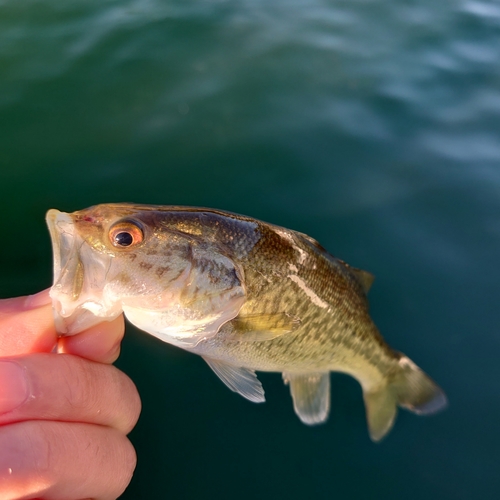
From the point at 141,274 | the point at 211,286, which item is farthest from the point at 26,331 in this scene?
the point at 211,286

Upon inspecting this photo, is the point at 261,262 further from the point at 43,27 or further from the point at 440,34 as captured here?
the point at 440,34

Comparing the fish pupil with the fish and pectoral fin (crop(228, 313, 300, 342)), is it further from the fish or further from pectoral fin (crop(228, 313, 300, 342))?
pectoral fin (crop(228, 313, 300, 342))

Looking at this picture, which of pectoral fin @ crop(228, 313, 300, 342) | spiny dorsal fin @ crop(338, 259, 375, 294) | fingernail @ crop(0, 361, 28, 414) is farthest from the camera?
spiny dorsal fin @ crop(338, 259, 375, 294)

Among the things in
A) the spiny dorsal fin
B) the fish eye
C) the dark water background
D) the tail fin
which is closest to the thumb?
the fish eye

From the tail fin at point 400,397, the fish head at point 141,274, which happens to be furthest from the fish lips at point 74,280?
the tail fin at point 400,397

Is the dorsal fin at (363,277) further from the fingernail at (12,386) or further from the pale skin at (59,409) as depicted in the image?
the fingernail at (12,386)

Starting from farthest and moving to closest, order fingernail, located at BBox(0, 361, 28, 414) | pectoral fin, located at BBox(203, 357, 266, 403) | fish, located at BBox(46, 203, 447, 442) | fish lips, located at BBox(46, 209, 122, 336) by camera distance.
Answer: pectoral fin, located at BBox(203, 357, 266, 403) → fish, located at BBox(46, 203, 447, 442) → fish lips, located at BBox(46, 209, 122, 336) → fingernail, located at BBox(0, 361, 28, 414)

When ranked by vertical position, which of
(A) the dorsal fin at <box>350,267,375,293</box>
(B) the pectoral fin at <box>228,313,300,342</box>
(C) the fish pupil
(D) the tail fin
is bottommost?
(D) the tail fin
